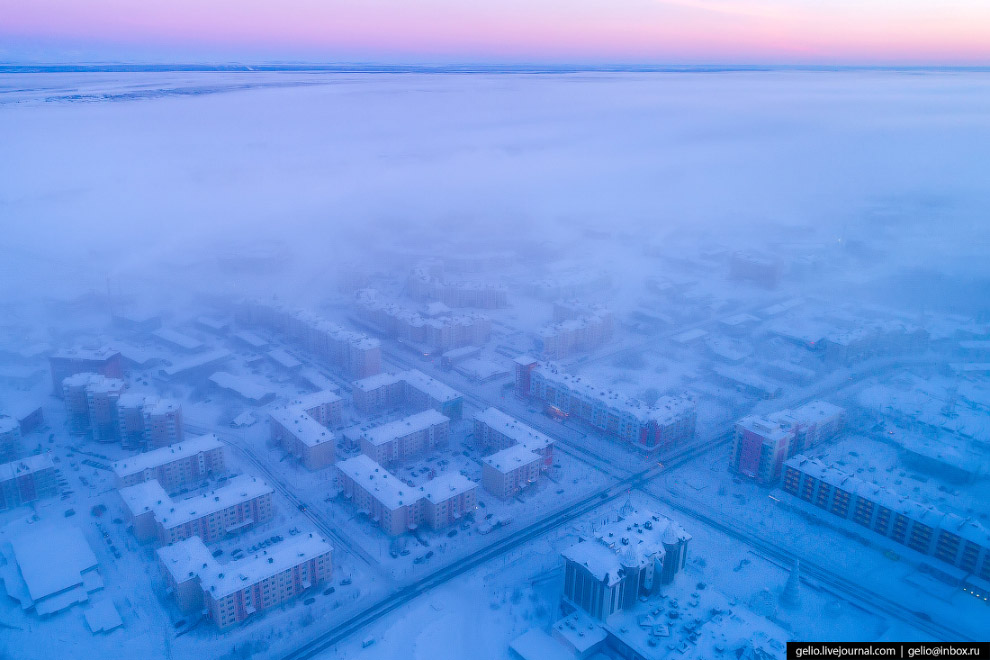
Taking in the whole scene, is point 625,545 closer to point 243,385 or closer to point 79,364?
point 243,385

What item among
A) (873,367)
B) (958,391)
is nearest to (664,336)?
(873,367)

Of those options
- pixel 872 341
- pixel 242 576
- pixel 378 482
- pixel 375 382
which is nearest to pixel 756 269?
pixel 872 341

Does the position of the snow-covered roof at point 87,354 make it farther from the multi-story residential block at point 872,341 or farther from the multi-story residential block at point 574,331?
the multi-story residential block at point 872,341

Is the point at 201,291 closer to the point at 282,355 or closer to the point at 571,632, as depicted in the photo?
the point at 282,355

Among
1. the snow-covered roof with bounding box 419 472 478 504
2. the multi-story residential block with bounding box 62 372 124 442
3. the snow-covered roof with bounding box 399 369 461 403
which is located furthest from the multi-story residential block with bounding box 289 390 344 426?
the snow-covered roof with bounding box 419 472 478 504

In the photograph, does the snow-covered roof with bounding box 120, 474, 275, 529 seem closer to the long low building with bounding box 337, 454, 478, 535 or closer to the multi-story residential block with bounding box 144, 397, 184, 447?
the long low building with bounding box 337, 454, 478, 535
